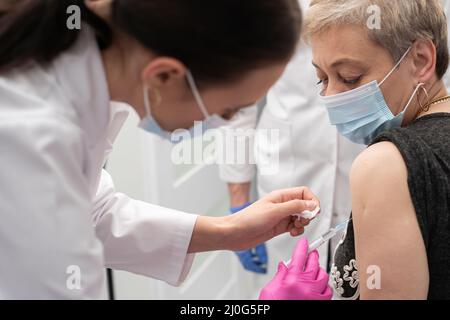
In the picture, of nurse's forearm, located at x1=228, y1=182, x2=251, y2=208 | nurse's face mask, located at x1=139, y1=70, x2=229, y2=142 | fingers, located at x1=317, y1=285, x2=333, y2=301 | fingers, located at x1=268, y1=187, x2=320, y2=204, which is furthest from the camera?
nurse's forearm, located at x1=228, y1=182, x2=251, y2=208

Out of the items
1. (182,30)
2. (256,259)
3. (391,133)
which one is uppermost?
(182,30)

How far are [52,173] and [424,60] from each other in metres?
0.73

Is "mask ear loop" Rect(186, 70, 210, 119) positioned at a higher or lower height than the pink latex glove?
higher

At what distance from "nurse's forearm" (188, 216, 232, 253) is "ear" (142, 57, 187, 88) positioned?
15.7 inches

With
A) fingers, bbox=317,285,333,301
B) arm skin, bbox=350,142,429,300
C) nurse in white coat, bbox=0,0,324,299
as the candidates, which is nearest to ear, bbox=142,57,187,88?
nurse in white coat, bbox=0,0,324,299

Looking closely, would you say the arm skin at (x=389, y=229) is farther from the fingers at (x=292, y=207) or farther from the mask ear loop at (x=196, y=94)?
→ the mask ear loop at (x=196, y=94)

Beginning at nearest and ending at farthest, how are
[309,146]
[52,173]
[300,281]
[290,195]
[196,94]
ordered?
[52,173] < [196,94] < [300,281] < [290,195] < [309,146]

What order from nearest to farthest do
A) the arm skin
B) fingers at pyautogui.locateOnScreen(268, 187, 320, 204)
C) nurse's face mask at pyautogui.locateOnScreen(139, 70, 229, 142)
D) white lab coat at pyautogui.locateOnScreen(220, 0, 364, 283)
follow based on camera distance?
nurse's face mask at pyautogui.locateOnScreen(139, 70, 229, 142) < the arm skin < fingers at pyautogui.locateOnScreen(268, 187, 320, 204) < white lab coat at pyautogui.locateOnScreen(220, 0, 364, 283)

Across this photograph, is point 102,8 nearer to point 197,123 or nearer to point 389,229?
point 197,123

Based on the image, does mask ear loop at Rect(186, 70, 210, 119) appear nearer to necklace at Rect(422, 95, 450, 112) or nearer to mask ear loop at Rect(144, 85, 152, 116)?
mask ear loop at Rect(144, 85, 152, 116)

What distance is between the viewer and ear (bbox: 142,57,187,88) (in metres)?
0.75

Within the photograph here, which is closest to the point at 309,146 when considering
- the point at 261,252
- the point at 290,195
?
the point at 261,252

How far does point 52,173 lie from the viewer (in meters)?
0.69

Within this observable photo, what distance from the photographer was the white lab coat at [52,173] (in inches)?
26.9
